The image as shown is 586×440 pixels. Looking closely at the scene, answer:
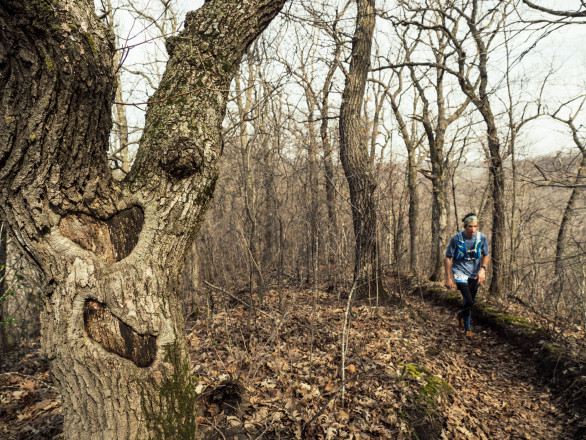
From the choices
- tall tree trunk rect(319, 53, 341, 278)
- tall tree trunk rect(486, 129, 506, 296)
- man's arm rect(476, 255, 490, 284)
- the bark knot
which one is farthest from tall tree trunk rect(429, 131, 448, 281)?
the bark knot

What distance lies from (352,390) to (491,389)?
2080mm

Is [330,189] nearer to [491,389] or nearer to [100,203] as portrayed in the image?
[491,389]

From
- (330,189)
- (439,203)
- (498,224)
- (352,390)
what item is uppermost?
(330,189)

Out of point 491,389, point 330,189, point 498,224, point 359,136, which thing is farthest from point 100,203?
point 498,224

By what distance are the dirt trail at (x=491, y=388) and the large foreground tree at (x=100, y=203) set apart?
2.81 metres

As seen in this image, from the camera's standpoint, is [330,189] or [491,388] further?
[330,189]

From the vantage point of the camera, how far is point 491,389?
4.02 m

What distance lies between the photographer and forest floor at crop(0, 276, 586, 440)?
109 inches

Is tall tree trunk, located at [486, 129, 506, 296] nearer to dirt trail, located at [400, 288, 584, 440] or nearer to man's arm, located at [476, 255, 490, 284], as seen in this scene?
dirt trail, located at [400, 288, 584, 440]

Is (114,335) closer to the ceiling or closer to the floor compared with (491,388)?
closer to the ceiling

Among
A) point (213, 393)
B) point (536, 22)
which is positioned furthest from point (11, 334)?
point (536, 22)

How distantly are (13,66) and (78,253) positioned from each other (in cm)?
94

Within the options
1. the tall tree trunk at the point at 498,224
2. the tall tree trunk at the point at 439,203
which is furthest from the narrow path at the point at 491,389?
the tall tree trunk at the point at 439,203

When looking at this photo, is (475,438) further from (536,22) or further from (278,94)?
(278,94)
